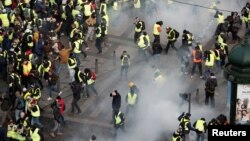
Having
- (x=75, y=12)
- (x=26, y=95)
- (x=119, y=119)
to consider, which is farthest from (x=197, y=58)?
(x=26, y=95)

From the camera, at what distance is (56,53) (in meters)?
23.1

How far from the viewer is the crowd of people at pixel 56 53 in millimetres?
18781

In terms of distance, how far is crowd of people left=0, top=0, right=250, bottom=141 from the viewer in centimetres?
1878

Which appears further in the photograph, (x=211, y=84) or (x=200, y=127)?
(x=211, y=84)

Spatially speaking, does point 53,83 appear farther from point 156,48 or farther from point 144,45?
point 156,48

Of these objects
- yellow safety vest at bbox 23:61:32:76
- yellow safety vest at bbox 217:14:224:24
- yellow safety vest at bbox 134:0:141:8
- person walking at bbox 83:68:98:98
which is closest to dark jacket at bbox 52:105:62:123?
person walking at bbox 83:68:98:98

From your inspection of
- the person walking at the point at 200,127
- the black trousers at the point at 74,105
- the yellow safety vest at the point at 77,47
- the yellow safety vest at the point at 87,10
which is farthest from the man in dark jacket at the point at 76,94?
the yellow safety vest at the point at 87,10

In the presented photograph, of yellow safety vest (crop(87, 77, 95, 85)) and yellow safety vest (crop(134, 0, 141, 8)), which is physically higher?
yellow safety vest (crop(134, 0, 141, 8))

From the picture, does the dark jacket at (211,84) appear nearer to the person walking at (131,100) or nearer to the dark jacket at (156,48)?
the person walking at (131,100)

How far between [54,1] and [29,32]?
4416 mm

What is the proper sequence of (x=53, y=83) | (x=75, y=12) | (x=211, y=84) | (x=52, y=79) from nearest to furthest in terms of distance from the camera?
(x=211, y=84) → (x=52, y=79) → (x=53, y=83) → (x=75, y=12)

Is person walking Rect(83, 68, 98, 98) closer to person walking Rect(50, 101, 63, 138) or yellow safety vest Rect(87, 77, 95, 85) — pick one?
yellow safety vest Rect(87, 77, 95, 85)

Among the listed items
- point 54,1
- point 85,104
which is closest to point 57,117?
point 85,104

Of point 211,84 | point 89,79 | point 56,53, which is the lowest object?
point 211,84
